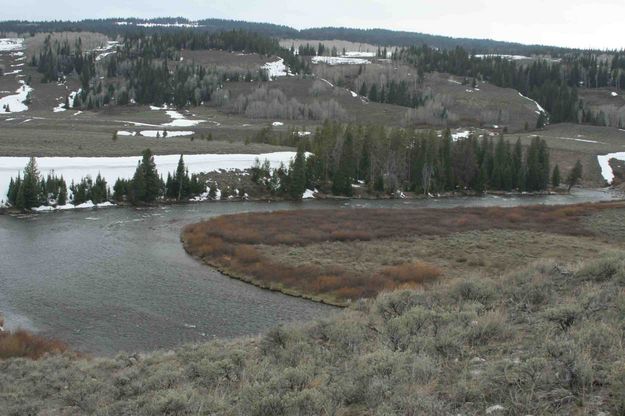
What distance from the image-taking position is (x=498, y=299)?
16031 millimetres

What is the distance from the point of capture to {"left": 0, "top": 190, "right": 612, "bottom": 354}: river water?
902 inches

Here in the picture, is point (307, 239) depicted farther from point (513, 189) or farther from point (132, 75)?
point (132, 75)

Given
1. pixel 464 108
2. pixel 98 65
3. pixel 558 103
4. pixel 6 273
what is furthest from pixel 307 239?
pixel 98 65

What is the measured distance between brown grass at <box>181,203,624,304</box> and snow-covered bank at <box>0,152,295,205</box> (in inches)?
717

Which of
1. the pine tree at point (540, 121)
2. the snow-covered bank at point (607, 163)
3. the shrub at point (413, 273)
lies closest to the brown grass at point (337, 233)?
the shrub at point (413, 273)

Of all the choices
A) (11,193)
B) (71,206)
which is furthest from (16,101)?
(71,206)

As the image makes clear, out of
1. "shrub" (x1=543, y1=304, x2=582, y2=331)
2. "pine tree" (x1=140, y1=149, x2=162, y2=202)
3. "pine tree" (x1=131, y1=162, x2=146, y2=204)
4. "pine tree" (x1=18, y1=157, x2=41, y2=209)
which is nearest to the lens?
"shrub" (x1=543, y1=304, x2=582, y2=331)

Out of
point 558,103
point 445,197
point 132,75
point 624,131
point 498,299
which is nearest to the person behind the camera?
point 498,299

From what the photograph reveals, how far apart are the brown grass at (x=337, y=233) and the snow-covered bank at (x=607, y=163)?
146ft

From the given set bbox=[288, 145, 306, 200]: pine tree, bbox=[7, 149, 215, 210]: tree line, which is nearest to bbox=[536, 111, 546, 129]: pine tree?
bbox=[288, 145, 306, 200]: pine tree

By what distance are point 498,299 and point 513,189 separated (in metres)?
72.4

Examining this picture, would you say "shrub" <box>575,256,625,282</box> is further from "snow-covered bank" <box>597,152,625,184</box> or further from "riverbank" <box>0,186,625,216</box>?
"snow-covered bank" <box>597,152,625,184</box>

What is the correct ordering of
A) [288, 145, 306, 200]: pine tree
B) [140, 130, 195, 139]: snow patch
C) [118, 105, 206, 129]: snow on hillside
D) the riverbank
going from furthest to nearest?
[118, 105, 206, 129]: snow on hillside, [140, 130, 195, 139]: snow patch, [288, 145, 306, 200]: pine tree, the riverbank

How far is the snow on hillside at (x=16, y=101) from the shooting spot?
488 feet
